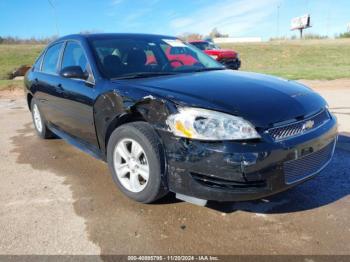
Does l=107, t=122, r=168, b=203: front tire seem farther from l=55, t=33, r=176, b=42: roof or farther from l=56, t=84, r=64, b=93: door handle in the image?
l=55, t=33, r=176, b=42: roof

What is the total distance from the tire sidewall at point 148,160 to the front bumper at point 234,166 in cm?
12

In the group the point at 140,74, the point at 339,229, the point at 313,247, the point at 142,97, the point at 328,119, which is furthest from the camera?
the point at 140,74

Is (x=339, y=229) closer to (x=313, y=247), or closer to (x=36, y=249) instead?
(x=313, y=247)

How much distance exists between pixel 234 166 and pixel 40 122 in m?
4.08

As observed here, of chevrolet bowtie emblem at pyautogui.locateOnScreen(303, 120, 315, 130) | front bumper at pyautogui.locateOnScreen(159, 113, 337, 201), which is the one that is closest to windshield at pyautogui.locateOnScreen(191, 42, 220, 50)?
chevrolet bowtie emblem at pyautogui.locateOnScreen(303, 120, 315, 130)

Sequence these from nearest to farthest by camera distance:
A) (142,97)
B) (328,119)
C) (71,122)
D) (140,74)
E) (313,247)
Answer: (313,247)
(142,97)
(328,119)
(140,74)
(71,122)

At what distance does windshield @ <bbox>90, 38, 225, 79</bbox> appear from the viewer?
3.89 meters

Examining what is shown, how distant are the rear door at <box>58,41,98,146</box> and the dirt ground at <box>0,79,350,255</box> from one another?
55 cm

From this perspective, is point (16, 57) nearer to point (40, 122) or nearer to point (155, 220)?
point (40, 122)

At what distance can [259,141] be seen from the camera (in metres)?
2.72

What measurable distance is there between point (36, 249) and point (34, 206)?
0.81 m

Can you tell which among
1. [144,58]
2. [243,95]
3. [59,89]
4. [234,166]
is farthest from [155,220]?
[59,89]

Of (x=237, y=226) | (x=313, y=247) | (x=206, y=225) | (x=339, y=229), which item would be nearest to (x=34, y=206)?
(x=206, y=225)

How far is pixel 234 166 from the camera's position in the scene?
2676 mm
